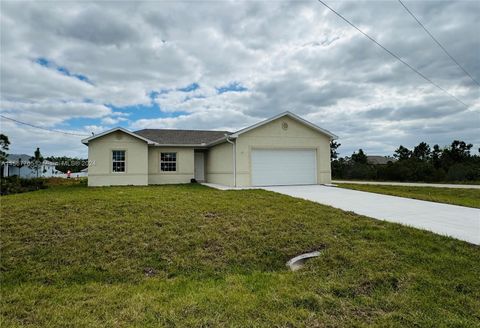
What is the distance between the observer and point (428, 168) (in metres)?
24.6

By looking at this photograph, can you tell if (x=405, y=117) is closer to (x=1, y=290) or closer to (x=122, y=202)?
(x=122, y=202)

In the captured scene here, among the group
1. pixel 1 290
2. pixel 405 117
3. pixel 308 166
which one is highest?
pixel 405 117

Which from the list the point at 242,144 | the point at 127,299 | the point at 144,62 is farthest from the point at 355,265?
the point at 144,62

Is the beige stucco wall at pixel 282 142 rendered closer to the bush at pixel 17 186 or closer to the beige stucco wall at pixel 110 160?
the beige stucco wall at pixel 110 160

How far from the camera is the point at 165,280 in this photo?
4.54 meters

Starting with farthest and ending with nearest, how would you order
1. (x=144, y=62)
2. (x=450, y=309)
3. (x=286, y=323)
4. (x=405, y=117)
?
(x=405, y=117), (x=144, y=62), (x=450, y=309), (x=286, y=323)

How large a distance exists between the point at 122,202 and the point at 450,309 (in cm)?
836

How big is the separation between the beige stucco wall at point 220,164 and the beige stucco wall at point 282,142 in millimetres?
821

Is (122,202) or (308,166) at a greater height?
(308,166)

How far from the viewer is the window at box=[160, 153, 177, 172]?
19.2m

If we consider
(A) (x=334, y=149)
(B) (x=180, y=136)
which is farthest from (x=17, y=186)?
(A) (x=334, y=149)

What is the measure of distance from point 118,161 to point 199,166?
604cm

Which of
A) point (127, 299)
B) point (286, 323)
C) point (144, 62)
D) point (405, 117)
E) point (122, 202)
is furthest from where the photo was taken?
point (405, 117)

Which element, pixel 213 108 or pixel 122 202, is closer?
pixel 122 202
